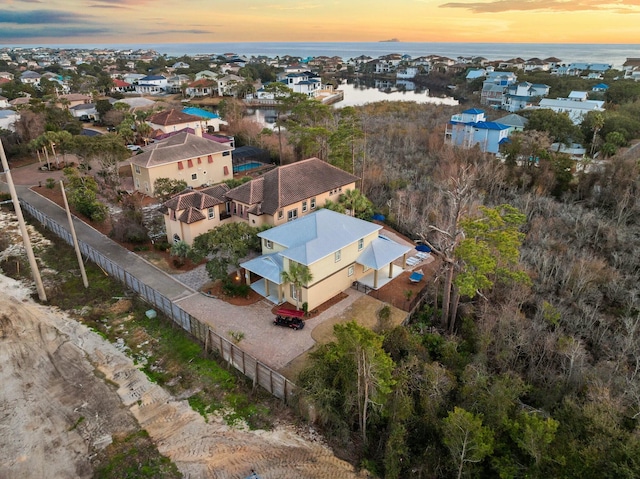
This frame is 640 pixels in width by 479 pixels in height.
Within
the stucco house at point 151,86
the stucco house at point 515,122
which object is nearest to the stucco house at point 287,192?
the stucco house at point 515,122

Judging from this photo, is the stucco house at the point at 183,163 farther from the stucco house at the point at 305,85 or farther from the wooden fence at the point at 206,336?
the stucco house at the point at 305,85

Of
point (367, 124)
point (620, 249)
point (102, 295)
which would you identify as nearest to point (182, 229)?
point (102, 295)

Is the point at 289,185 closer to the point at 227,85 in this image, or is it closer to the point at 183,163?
the point at 183,163

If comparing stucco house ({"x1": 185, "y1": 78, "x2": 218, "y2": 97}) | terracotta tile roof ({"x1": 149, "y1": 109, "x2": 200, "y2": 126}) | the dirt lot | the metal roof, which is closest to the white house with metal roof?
terracotta tile roof ({"x1": 149, "y1": 109, "x2": 200, "y2": 126})

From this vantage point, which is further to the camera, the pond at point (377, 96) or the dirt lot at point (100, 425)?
the pond at point (377, 96)

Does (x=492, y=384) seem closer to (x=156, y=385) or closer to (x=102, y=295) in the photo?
(x=156, y=385)

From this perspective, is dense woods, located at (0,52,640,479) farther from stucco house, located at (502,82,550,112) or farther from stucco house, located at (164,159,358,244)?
stucco house, located at (502,82,550,112)


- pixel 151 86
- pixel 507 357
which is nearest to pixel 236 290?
pixel 507 357
